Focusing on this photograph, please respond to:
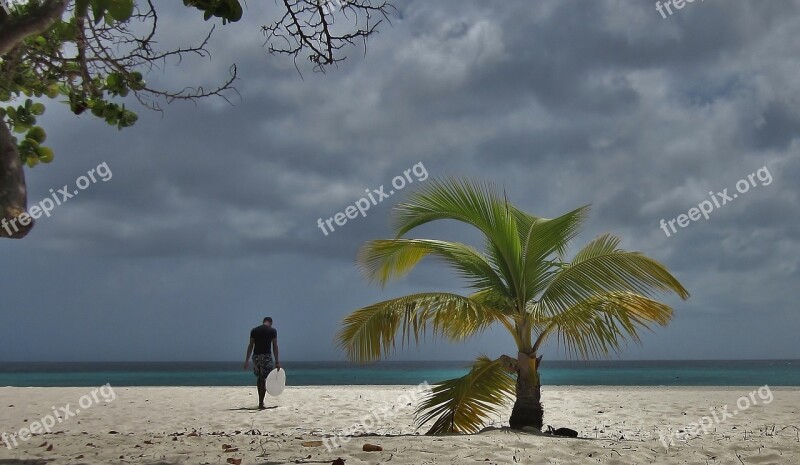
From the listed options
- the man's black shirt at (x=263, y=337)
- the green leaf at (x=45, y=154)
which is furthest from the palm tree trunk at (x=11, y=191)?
the man's black shirt at (x=263, y=337)

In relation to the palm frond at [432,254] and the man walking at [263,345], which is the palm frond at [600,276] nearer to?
Answer: the palm frond at [432,254]

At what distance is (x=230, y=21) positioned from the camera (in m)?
3.74

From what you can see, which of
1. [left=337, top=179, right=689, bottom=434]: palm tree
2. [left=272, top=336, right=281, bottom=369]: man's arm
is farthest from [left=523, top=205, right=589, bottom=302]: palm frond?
[left=272, top=336, right=281, bottom=369]: man's arm

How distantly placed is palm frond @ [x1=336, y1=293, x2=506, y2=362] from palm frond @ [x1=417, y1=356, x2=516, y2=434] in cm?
66

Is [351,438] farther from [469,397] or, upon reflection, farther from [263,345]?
[263,345]

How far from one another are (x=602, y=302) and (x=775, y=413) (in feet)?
17.3

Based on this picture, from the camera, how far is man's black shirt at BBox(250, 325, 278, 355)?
36.2 feet

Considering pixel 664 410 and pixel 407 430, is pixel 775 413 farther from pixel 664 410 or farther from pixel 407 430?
pixel 407 430

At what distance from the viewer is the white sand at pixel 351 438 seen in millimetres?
5355

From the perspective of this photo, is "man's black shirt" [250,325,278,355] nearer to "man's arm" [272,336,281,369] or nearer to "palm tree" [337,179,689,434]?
"man's arm" [272,336,281,369]

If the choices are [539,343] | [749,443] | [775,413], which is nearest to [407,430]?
[539,343]

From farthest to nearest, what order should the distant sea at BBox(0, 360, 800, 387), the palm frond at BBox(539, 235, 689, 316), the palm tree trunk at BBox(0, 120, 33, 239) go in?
the distant sea at BBox(0, 360, 800, 387) → the palm frond at BBox(539, 235, 689, 316) → the palm tree trunk at BBox(0, 120, 33, 239)

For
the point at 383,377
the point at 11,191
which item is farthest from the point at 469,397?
the point at 383,377

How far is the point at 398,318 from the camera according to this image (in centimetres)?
752
